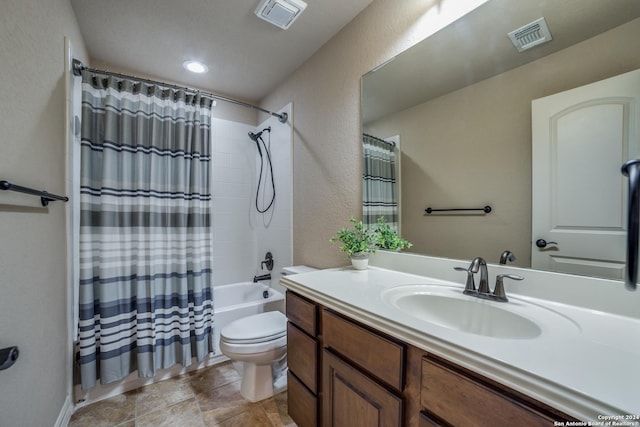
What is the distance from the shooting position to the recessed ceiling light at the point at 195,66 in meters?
2.06

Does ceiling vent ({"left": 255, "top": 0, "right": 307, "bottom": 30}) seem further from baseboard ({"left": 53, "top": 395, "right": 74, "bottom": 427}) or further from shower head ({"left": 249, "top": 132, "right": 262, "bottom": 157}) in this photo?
baseboard ({"left": 53, "top": 395, "right": 74, "bottom": 427})

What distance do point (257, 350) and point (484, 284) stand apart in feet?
4.25

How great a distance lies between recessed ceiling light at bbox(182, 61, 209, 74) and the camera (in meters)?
2.06

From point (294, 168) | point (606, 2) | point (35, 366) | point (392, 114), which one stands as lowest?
point (35, 366)

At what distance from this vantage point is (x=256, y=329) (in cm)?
167

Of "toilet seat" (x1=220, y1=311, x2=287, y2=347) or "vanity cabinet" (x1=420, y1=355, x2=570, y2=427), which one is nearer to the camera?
"vanity cabinet" (x1=420, y1=355, x2=570, y2=427)

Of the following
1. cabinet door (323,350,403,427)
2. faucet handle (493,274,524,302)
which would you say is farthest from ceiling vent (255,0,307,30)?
cabinet door (323,350,403,427)

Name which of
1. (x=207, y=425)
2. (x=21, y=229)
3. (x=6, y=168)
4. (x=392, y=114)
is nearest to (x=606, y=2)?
(x=392, y=114)

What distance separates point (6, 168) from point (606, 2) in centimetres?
206

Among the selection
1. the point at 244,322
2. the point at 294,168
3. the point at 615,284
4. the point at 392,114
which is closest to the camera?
the point at 615,284

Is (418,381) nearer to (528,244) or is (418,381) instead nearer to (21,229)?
(528,244)

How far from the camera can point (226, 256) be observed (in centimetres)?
262

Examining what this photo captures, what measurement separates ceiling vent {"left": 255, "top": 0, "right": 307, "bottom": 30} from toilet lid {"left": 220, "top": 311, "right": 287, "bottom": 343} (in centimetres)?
196

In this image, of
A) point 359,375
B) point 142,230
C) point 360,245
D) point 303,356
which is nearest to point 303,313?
point 303,356
